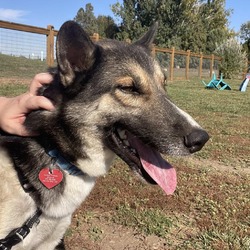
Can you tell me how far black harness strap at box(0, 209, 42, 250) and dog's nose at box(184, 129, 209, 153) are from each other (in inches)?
40.1

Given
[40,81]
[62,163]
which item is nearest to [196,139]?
[62,163]

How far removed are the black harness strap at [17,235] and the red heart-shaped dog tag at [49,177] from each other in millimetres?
200

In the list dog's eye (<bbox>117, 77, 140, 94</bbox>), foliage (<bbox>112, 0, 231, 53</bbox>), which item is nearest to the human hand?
dog's eye (<bbox>117, 77, 140, 94</bbox>)

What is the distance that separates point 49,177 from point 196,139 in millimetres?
910

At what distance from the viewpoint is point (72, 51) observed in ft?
7.04

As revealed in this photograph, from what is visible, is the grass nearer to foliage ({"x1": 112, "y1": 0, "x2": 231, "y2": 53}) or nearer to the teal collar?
the teal collar

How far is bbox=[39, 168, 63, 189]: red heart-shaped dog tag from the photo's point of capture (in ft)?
6.99

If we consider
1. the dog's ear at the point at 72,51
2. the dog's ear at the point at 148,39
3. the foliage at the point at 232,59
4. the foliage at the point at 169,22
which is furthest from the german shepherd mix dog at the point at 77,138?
the foliage at the point at 169,22

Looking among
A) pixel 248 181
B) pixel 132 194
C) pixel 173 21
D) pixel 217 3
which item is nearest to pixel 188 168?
pixel 248 181

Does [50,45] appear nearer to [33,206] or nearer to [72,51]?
[72,51]

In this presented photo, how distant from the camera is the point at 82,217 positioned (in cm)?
314

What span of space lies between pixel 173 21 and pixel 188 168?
44.9m

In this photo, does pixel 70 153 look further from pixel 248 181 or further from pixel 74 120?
pixel 248 181

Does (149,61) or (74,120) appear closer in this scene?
(74,120)
